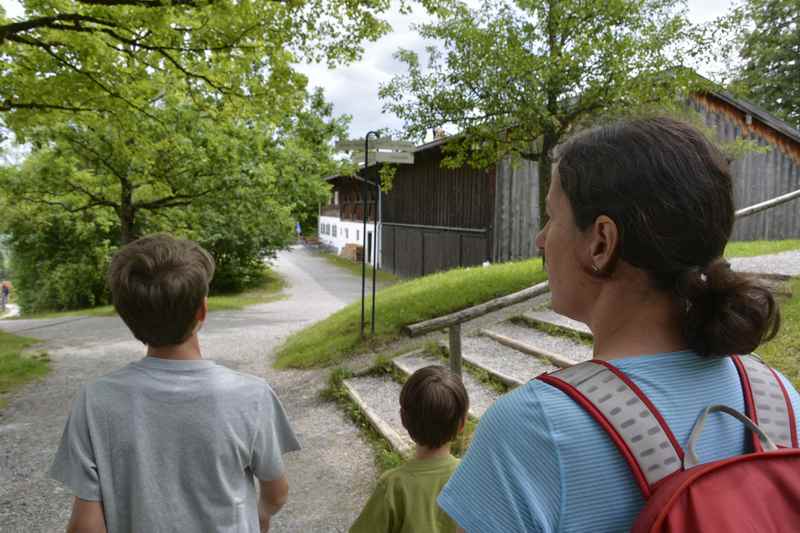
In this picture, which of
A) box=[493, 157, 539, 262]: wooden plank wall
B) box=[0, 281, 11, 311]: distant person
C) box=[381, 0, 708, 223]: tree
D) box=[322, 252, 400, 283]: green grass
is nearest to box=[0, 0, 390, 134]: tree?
box=[381, 0, 708, 223]: tree

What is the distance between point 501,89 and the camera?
9.49 metres

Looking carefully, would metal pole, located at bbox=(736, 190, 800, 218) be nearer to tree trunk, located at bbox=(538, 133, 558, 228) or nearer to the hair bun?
tree trunk, located at bbox=(538, 133, 558, 228)

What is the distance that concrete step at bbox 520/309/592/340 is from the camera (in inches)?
281

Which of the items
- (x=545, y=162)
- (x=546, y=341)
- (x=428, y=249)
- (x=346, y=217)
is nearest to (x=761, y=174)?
(x=545, y=162)

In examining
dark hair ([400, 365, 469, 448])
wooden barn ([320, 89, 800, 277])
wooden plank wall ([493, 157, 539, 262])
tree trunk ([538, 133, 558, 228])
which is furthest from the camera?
wooden plank wall ([493, 157, 539, 262])

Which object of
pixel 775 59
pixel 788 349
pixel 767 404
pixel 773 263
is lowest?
pixel 788 349

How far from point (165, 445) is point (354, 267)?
1324 inches

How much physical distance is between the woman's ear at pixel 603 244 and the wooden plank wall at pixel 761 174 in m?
18.3

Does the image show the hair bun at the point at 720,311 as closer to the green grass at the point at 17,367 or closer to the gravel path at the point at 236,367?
the gravel path at the point at 236,367

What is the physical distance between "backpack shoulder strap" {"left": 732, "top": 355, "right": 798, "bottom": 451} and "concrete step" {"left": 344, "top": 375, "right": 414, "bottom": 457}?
13.4 feet

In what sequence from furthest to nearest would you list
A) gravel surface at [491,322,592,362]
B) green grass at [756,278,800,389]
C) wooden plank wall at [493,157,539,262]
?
wooden plank wall at [493,157,539,262] < gravel surface at [491,322,592,362] < green grass at [756,278,800,389]

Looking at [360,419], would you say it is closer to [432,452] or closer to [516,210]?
[432,452]

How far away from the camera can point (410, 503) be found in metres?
2.02

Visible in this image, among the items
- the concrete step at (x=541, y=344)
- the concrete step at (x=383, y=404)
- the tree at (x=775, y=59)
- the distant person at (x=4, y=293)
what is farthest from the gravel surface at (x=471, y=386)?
the distant person at (x=4, y=293)
